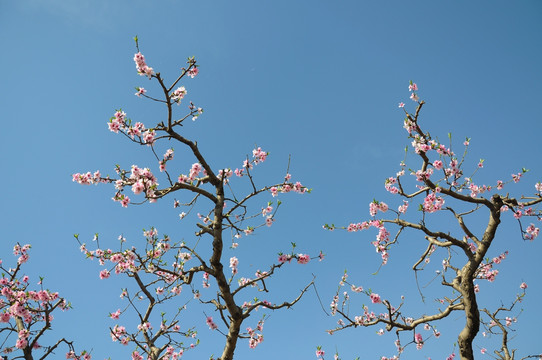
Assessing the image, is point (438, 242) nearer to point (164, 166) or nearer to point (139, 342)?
point (164, 166)

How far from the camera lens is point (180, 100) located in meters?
7.31

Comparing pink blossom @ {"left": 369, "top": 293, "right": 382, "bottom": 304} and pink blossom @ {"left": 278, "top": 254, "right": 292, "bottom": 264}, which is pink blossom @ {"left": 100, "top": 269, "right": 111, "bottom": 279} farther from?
pink blossom @ {"left": 369, "top": 293, "right": 382, "bottom": 304}

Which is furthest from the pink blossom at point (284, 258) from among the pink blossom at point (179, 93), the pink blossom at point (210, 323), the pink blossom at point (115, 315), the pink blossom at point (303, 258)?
the pink blossom at point (115, 315)

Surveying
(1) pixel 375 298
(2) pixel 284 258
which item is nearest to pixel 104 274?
(2) pixel 284 258

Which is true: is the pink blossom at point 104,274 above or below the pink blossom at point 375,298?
below

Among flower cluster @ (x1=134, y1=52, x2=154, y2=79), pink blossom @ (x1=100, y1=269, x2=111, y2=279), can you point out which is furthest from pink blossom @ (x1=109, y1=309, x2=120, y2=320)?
flower cluster @ (x1=134, y1=52, x2=154, y2=79)

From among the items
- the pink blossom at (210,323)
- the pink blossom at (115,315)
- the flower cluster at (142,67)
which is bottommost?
the pink blossom at (210,323)

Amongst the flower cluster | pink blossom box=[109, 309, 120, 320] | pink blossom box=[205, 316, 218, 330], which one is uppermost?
the flower cluster

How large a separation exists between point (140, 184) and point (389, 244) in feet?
18.6

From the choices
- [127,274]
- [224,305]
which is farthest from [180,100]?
[224,305]

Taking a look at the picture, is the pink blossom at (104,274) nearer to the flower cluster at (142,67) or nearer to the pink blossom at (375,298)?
the flower cluster at (142,67)

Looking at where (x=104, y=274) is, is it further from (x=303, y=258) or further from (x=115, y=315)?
(x=303, y=258)

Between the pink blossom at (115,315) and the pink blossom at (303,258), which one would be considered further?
the pink blossom at (115,315)

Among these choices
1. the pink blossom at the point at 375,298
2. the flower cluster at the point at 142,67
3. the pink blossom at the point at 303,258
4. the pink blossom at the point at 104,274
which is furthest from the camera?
the pink blossom at the point at 375,298
